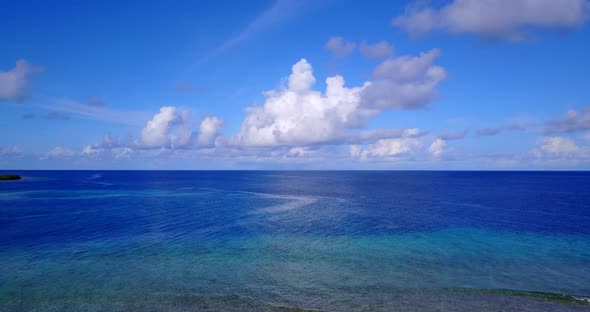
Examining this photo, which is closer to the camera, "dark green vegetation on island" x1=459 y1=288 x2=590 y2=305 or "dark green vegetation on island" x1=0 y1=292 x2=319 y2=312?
"dark green vegetation on island" x1=0 y1=292 x2=319 y2=312

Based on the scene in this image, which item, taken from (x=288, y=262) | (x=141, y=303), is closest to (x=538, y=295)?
(x=288, y=262)

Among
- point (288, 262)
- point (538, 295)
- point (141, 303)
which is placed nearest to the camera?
point (141, 303)

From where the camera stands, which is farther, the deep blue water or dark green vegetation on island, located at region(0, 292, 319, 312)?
the deep blue water

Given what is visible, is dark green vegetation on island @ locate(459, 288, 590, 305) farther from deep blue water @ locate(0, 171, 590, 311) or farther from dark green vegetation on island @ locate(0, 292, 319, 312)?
dark green vegetation on island @ locate(0, 292, 319, 312)

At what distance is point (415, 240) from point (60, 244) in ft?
134

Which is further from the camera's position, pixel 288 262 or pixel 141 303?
pixel 288 262

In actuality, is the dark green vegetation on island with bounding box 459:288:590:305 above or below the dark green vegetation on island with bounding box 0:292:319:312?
above

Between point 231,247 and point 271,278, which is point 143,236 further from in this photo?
point 271,278

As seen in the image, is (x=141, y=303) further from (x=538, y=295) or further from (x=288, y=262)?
(x=538, y=295)

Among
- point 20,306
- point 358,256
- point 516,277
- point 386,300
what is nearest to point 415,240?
point 358,256

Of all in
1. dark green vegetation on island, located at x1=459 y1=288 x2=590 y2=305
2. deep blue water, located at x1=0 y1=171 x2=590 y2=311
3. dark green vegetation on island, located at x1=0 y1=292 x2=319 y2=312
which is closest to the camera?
dark green vegetation on island, located at x1=0 y1=292 x2=319 y2=312

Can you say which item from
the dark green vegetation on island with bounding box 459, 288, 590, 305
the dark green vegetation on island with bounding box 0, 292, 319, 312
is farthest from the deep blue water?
the dark green vegetation on island with bounding box 459, 288, 590, 305

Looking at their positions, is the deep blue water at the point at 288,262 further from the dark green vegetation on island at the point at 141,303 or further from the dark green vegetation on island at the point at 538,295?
the dark green vegetation on island at the point at 538,295

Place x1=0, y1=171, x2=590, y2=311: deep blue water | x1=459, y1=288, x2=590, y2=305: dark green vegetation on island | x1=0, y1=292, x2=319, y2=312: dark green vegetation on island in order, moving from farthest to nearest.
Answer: x1=0, y1=171, x2=590, y2=311: deep blue water
x1=459, y1=288, x2=590, y2=305: dark green vegetation on island
x1=0, y1=292, x2=319, y2=312: dark green vegetation on island
